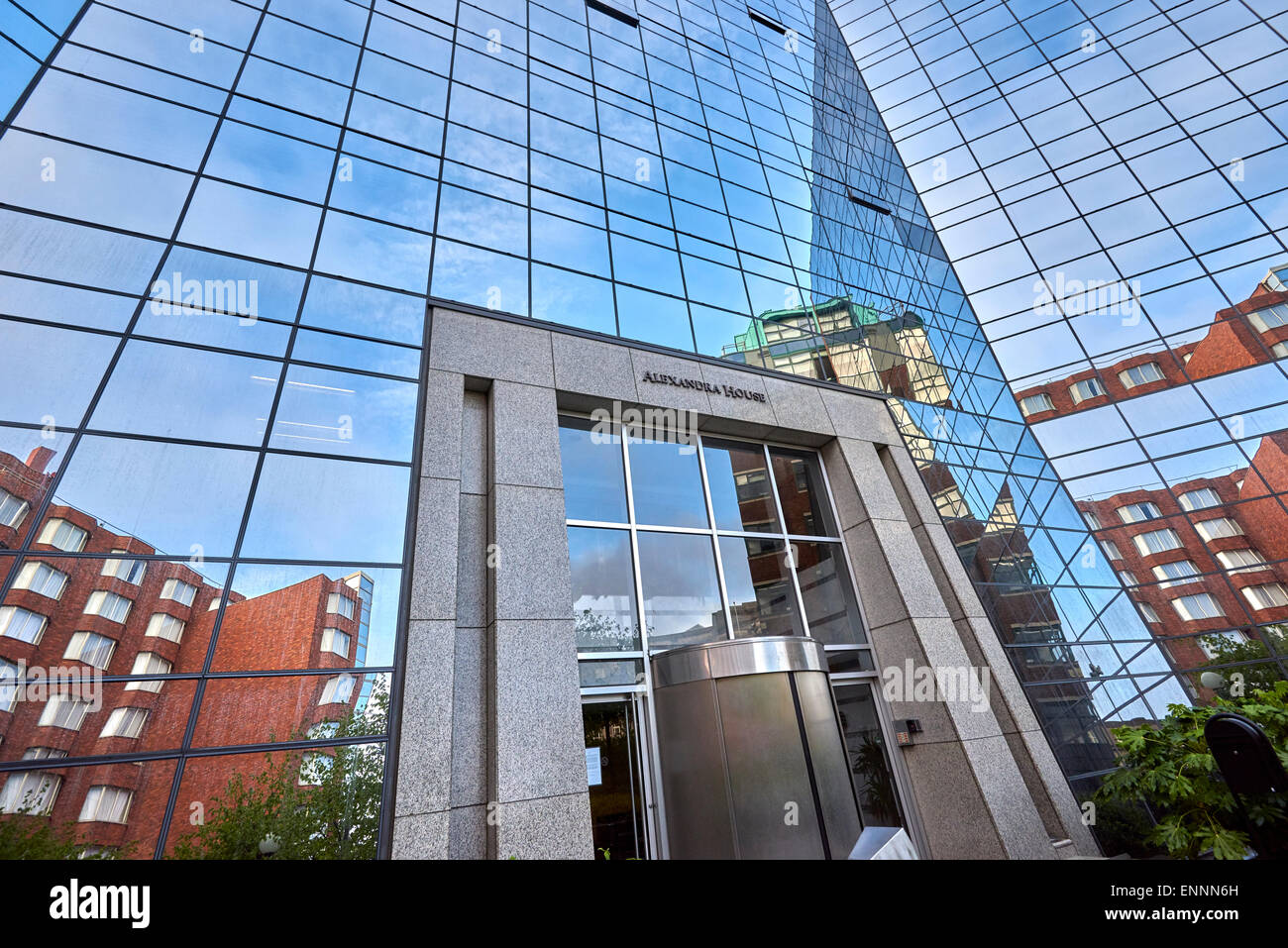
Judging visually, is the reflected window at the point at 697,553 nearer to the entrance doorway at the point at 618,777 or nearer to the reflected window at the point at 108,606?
the entrance doorway at the point at 618,777

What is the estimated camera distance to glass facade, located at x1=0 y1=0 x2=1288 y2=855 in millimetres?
6828

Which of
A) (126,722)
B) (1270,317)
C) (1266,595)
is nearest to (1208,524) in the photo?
(1266,595)

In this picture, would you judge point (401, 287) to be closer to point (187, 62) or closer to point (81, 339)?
point (81, 339)

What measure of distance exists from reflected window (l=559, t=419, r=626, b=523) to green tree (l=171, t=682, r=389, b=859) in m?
4.67

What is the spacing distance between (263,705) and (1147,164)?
30.3 metres

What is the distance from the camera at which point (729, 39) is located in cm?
2145

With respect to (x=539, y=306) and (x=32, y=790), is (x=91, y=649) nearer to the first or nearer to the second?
(x=32, y=790)

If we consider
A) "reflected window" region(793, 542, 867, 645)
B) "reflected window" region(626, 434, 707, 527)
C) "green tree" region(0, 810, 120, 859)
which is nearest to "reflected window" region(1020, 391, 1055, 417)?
"reflected window" region(793, 542, 867, 645)

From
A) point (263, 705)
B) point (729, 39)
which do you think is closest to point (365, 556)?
point (263, 705)

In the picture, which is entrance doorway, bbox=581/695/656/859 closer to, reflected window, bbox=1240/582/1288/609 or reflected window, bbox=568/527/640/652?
reflected window, bbox=568/527/640/652

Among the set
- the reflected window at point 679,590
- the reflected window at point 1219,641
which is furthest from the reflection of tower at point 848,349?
the reflected window at point 1219,641

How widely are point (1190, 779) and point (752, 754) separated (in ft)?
21.6

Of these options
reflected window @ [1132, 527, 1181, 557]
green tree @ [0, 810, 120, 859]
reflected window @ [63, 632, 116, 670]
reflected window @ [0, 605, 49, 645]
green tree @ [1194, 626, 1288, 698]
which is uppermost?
reflected window @ [1132, 527, 1181, 557]
